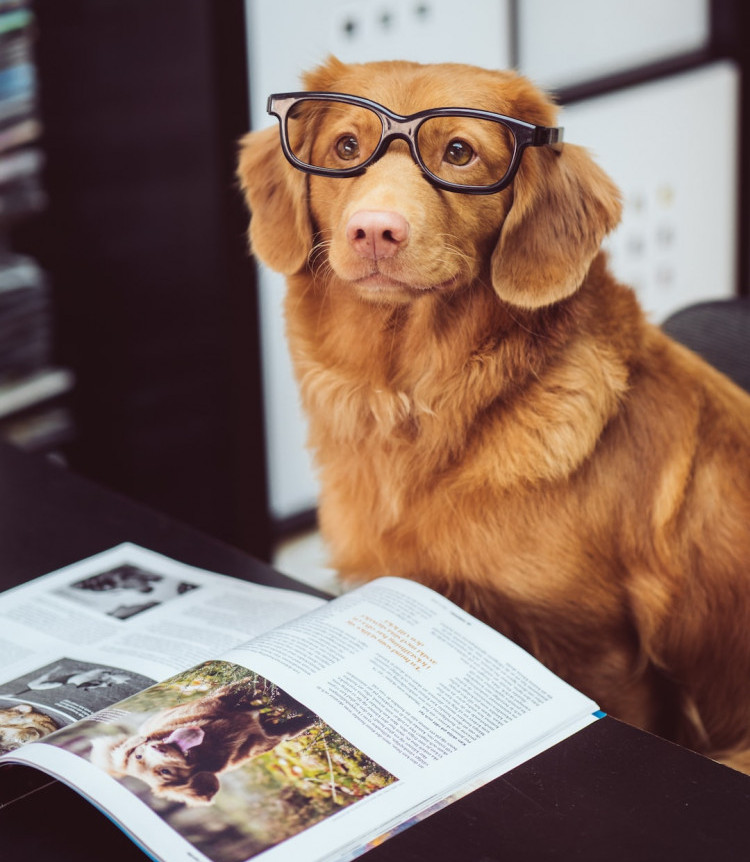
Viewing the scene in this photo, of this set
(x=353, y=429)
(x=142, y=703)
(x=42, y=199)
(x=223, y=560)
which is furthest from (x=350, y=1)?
(x=142, y=703)

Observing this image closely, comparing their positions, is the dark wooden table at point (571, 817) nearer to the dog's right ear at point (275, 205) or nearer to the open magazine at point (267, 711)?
the open magazine at point (267, 711)

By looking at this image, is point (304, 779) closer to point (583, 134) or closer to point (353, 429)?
point (353, 429)

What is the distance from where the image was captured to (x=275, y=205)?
1.38 meters

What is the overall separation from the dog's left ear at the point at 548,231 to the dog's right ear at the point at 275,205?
256 millimetres

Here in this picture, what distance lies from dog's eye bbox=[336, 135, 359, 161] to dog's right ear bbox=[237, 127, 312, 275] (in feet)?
0.27

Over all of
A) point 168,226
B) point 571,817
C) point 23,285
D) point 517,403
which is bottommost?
point 571,817

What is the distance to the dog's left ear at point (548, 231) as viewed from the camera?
4.00 feet

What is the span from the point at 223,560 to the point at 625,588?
473mm

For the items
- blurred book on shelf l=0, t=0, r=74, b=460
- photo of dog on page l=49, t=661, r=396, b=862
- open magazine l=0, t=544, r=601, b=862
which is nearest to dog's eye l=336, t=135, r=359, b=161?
open magazine l=0, t=544, r=601, b=862

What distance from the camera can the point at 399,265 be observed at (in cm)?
117

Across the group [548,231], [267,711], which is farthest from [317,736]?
[548,231]

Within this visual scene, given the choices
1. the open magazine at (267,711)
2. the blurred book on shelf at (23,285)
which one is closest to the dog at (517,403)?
the open magazine at (267,711)

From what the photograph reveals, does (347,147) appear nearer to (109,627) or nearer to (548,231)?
(548,231)

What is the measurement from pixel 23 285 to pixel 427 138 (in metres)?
1.55
